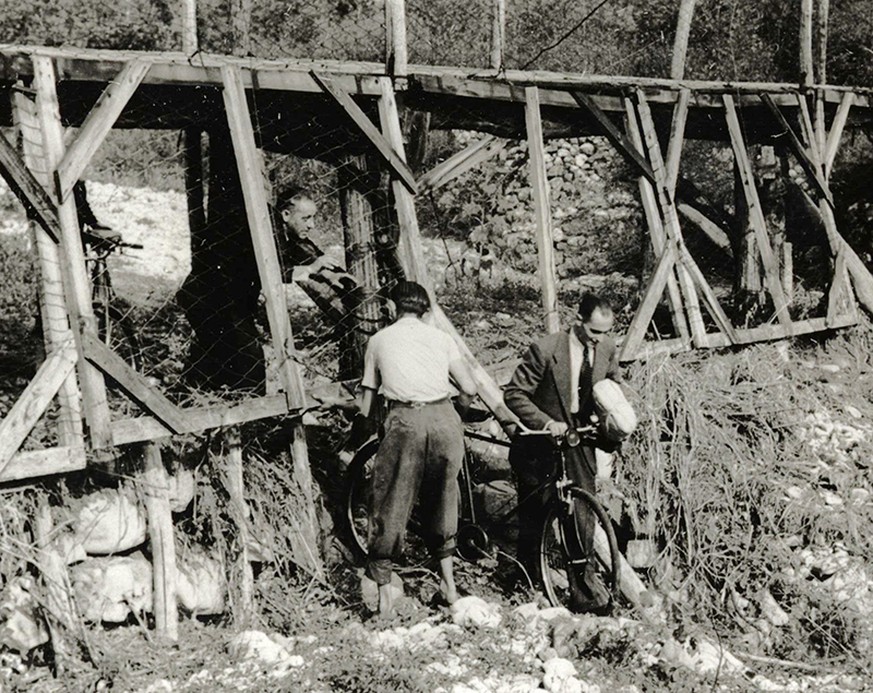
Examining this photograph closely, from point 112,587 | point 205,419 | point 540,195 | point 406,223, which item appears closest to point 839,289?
point 540,195

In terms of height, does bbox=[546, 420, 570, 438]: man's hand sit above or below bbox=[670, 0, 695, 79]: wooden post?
below

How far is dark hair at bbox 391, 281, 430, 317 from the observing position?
5859mm

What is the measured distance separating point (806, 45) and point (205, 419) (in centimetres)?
652

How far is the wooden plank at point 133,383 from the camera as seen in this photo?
5.75 meters

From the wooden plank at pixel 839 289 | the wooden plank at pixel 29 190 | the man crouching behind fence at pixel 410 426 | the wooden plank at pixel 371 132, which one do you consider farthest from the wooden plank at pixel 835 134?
the wooden plank at pixel 29 190

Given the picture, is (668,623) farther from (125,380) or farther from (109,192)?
(109,192)

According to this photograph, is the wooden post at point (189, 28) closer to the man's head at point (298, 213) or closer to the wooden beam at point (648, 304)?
the man's head at point (298, 213)

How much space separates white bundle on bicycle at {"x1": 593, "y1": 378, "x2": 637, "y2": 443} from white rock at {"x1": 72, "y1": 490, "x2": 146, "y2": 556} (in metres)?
2.66

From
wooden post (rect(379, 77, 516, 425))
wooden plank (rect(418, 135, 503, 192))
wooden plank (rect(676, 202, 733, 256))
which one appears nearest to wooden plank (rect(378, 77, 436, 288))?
wooden post (rect(379, 77, 516, 425))

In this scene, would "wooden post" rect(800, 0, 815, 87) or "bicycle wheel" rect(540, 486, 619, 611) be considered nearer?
"bicycle wheel" rect(540, 486, 619, 611)

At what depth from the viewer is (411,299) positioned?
19.2ft

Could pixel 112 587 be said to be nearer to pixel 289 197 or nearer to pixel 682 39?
pixel 289 197

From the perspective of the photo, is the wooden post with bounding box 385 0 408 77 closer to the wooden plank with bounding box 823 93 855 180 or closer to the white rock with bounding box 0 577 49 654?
the white rock with bounding box 0 577 49 654

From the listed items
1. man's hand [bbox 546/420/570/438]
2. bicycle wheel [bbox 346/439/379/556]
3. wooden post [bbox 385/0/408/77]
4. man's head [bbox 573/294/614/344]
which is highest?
wooden post [bbox 385/0/408/77]
